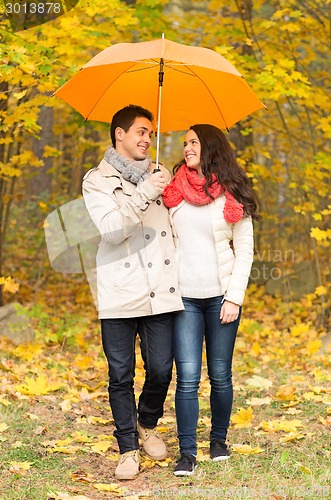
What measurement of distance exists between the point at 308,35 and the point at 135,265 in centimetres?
597

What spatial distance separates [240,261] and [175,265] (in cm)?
36

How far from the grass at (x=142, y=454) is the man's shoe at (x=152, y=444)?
0.21 feet

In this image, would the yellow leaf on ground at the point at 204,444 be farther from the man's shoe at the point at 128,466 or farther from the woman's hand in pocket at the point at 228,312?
the woman's hand in pocket at the point at 228,312

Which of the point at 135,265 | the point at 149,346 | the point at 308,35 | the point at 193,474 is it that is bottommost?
the point at 193,474

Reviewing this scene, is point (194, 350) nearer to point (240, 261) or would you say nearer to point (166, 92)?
point (240, 261)

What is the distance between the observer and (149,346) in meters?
4.01

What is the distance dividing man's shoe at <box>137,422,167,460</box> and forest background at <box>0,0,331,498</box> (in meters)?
1.22

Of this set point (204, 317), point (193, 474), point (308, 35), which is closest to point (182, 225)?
point (204, 317)

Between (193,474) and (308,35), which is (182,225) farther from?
(308,35)

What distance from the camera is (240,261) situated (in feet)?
13.0

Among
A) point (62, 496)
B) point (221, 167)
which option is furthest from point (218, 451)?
point (221, 167)

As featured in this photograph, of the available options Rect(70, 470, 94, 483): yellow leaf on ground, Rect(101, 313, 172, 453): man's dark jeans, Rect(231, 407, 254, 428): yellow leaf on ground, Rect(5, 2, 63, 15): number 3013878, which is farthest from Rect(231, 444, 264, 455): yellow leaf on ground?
Rect(5, 2, 63, 15): number 3013878

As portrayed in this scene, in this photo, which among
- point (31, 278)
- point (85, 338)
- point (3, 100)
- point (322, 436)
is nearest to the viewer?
point (322, 436)

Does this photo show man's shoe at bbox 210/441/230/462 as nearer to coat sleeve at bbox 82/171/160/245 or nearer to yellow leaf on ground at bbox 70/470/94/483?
yellow leaf on ground at bbox 70/470/94/483
